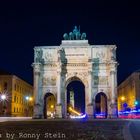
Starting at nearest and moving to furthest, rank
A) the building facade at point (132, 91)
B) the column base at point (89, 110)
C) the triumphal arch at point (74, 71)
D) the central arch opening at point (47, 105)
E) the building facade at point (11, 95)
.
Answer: the column base at point (89, 110)
the triumphal arch at point (74, 71)
the central arch opening at point (47, 105)
the building facade at point (11, 95)
the building facade at point (132, 91)

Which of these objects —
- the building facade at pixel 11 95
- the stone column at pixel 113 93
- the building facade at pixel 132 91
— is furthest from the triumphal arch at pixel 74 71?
the building facade at pixel 132 91

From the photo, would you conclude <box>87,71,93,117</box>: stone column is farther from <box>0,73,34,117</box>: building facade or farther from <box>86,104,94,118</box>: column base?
<box>0,73,34,117</box>: building facade

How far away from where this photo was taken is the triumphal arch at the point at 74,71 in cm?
6781

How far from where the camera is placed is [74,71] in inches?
2702

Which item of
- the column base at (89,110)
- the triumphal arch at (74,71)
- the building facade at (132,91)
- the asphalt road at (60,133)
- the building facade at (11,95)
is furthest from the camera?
the building facade at (132,91)

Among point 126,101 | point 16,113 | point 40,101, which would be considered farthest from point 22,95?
point 40,101

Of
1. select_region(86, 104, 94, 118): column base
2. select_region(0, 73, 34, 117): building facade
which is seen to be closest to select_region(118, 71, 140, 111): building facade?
select_region(86, 104, 94, 118): column base

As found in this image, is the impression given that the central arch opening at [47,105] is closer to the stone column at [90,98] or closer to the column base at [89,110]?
the stone column at [90,98]

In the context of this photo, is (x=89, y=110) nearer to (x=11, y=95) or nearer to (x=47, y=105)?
(x=11, y=95)

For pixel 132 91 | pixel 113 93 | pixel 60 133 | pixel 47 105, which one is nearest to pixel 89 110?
pixel 113 93

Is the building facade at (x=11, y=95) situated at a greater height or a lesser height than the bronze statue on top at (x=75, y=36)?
lesser

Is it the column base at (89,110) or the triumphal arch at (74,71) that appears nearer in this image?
the column base at (89,110)

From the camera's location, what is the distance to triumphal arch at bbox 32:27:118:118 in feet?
222

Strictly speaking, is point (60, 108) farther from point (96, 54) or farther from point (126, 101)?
point (126, 101)
